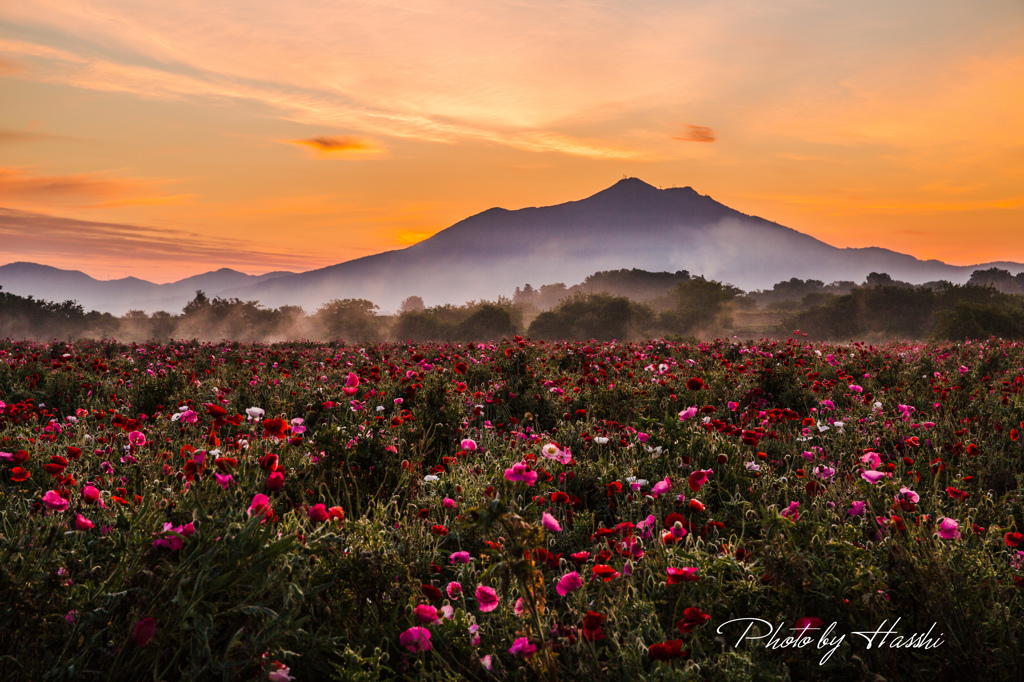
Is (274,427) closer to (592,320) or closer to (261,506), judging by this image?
(261,506)

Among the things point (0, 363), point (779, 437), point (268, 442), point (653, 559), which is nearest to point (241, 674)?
point (653, 559)

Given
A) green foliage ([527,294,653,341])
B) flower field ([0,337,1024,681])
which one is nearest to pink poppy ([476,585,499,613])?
flower field ([0,337,1024,681])

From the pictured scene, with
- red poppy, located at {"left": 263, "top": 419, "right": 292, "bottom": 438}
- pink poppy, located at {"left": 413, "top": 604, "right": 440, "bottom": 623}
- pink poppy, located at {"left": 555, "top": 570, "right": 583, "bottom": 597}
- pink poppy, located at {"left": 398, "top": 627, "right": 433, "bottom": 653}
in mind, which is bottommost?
pink poppy, located at {"left": 398, "top": 627, "right": 433, "bottom": 653}

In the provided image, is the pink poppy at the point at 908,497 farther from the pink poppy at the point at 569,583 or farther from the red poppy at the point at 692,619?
the pink poppy at the point at 569,583

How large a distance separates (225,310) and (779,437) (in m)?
48.4

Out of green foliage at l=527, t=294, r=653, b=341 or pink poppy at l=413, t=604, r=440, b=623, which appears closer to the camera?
pink poppy at l=413, t=604, r=440, b=623

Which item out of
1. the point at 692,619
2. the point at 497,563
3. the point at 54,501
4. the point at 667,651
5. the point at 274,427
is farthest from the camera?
the point at 274,427

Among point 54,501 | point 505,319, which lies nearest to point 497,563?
point 54,501

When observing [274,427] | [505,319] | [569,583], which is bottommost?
[569,583]

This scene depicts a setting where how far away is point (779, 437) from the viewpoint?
5148 millimetres

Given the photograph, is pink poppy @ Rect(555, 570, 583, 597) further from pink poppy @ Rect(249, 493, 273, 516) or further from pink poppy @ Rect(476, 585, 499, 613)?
pink poppy @ Rect(249, 493, 273, 516)

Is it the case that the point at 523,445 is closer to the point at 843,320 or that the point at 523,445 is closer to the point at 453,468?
the point at 453,468

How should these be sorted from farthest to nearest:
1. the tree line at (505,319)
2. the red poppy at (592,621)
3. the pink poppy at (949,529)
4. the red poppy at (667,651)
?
the tree line at (505,319), the pink poppy at (949,529), the red poppy at (592,621), the red poppy at (667,651)

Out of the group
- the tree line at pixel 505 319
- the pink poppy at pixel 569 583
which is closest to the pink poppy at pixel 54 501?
the pink poppy at pixel 569 583
